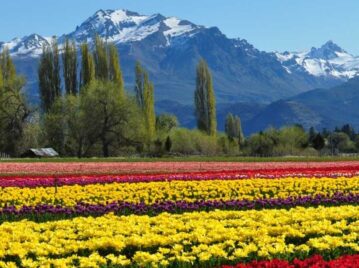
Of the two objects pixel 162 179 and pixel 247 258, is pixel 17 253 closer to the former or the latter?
pixel 247 258

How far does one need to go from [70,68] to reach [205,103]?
24.9m

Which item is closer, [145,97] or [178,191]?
[178,191]

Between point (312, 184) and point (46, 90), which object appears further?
point (46, 90)


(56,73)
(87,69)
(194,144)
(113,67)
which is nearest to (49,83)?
(56,73)

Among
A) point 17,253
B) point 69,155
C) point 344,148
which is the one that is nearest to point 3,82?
point 69,155

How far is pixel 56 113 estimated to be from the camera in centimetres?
6806

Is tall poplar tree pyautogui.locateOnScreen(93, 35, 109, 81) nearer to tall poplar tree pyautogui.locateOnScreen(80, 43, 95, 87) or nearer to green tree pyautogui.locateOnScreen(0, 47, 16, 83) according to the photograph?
tall poplar tree pyautogui.locateOnScreen(80, 43, 95, 87)

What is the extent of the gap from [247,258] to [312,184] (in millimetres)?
11832

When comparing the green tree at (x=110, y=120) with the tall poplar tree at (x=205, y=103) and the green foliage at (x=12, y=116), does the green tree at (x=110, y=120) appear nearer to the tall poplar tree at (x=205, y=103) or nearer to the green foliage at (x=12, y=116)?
the green foliage at (x=12, y=116)

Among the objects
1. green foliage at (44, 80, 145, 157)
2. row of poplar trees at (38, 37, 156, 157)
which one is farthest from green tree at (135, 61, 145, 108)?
green foliage at (44, 80, 145, 157)

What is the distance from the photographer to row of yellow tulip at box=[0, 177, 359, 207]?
17.6 metres

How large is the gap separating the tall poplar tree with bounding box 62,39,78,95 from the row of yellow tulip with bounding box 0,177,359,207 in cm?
5646

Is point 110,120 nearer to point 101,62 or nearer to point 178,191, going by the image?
point 101,62

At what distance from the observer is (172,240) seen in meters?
9.84
